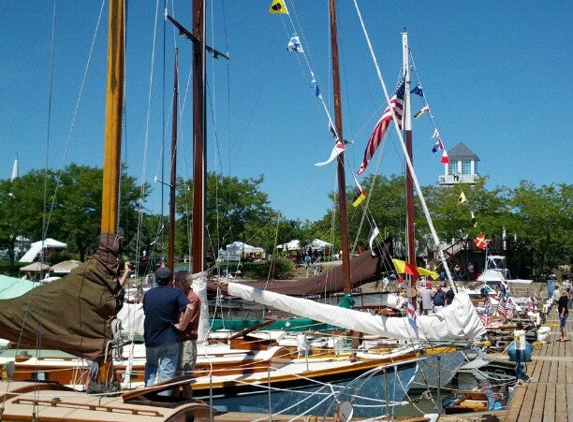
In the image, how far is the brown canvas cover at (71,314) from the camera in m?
7.27

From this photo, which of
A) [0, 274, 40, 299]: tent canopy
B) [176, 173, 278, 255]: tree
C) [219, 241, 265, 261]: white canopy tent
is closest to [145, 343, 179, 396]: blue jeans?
[0, 274, 40, 299]: tent canopy

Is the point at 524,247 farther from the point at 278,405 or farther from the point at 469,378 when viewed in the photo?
the point at 278,405

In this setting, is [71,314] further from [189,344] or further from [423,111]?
[423,111]

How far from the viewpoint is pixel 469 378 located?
1870 cm

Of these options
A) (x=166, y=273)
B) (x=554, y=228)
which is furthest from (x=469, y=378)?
(x=554, y=228)

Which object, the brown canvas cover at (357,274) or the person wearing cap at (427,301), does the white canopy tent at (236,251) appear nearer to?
the brown canvas cover at (357,274)

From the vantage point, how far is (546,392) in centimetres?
1216

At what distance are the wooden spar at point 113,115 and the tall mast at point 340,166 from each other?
33.0 feet

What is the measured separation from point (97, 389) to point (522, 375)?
11.0 m

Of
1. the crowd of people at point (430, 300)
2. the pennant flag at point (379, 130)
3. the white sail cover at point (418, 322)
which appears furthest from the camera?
the crowd of people at point (430, 300)

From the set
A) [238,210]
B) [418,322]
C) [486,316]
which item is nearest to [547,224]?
[238,210]

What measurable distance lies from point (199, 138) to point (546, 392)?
7.88m

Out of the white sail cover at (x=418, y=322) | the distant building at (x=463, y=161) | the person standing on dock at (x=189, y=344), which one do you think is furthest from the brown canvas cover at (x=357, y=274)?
the distant building at (x=463, y=161)

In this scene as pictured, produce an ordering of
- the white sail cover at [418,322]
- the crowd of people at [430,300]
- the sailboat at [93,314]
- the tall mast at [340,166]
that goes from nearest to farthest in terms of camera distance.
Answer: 1. the sailboat at [93,314]
2. the white sail cover at [418,322]
3. the tall mast at [340,166]
4. the crowd of people at [430,300]
